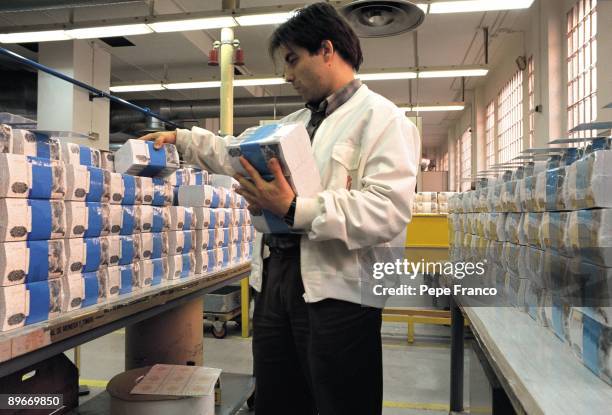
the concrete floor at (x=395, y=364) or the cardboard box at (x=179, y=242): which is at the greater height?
the cardboard box at (x=179, y=242)

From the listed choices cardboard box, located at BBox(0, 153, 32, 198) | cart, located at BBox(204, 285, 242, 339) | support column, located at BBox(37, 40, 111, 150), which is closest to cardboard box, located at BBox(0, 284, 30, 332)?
cardboard box, located at BBox(0, 153, 32, 198)

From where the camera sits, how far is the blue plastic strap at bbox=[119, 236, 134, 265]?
1.96m

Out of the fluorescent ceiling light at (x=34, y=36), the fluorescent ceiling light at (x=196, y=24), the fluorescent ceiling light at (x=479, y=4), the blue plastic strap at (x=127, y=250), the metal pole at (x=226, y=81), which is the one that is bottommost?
the blue plastic strap at (x=127, y=250)

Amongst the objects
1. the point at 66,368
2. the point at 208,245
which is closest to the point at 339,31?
the point at 208,245

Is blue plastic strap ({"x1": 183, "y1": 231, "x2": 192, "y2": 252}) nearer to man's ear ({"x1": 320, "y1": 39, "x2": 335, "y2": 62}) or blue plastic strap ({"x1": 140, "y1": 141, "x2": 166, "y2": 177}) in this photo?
blue plastic strap ({"x1": 140, "y1": 141, "x2": 166, "y2": 177})

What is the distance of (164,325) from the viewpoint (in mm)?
2713

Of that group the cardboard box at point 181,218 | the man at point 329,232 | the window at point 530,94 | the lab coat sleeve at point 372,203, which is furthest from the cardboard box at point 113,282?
the window at point 530,94

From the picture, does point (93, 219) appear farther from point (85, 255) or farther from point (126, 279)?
point (126, 279)

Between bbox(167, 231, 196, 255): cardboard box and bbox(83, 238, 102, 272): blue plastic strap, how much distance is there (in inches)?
22.3

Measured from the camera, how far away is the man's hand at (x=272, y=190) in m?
1.17

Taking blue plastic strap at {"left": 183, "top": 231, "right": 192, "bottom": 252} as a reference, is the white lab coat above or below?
above

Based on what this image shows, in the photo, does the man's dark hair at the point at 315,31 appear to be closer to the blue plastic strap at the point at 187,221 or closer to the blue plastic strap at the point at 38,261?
the blue plastic strap at the point at 38,261

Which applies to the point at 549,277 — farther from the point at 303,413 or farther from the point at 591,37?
the point at 591,37

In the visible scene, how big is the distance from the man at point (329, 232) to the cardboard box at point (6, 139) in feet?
2.83
